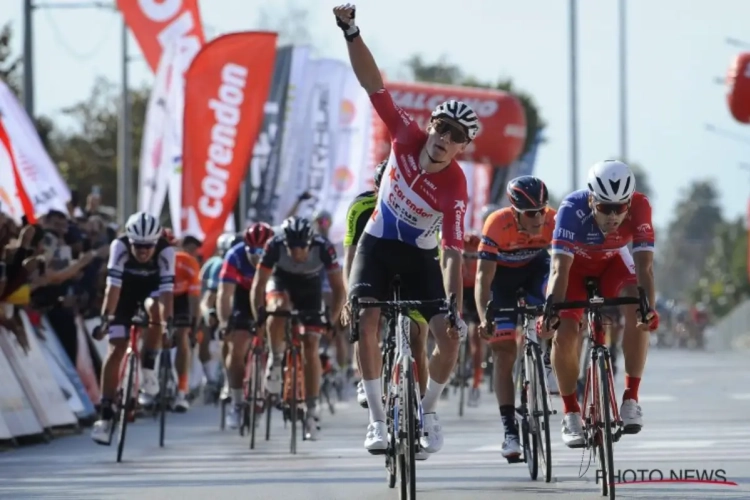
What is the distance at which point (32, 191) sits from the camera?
23.9 metres

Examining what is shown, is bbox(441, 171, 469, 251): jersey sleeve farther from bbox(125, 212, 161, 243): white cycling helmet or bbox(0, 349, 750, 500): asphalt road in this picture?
bbox(125, 212, 161, 243): white cycling helmet

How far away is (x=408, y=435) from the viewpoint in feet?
36.2

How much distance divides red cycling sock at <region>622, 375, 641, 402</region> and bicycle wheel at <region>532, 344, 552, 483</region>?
105 cm

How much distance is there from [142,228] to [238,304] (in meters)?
2.80

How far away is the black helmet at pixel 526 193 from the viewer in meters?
13.9

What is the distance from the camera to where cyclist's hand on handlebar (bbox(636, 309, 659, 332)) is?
11547mm

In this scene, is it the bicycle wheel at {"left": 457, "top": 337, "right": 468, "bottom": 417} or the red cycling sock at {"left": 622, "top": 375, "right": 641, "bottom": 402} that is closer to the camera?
the red cycling sock at {"left": 622, "top": 375, "right": 641, "bottom": 402}

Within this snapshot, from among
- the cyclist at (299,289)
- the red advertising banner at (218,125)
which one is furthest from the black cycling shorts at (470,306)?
the red advertising banner at (218,125)

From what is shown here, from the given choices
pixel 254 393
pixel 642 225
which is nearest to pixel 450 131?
pixel 642 225

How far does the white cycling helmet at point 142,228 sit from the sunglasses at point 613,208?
20.3 feet

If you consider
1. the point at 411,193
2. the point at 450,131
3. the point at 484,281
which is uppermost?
the point at 450,131

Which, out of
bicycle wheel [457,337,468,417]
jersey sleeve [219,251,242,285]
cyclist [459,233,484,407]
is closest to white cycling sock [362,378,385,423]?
→ jersey sleeve [219,251,242,285]

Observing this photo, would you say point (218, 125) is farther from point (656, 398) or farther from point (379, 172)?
point (379, 172)

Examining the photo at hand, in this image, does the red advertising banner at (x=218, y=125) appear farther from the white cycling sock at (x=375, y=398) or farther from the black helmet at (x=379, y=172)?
the white cycling sock at (x=375, y=398)
